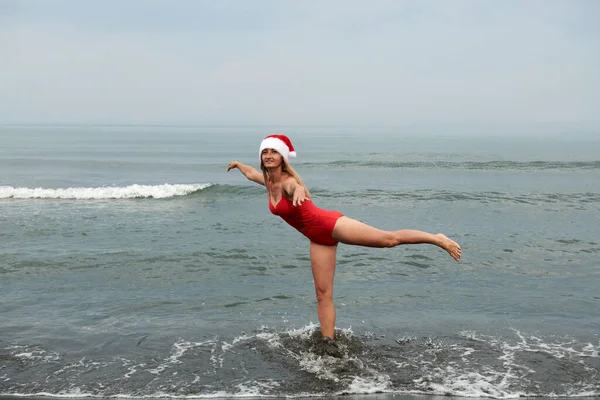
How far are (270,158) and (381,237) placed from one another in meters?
1.43

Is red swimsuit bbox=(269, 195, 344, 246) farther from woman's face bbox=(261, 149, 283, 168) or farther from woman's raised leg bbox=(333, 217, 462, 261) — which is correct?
woman's face bbox=(261, 149, 283, 168)

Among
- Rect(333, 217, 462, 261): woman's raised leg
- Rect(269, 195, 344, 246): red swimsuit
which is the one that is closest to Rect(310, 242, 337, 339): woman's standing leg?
Rect(269, 195, 344, 246): red swimsuit

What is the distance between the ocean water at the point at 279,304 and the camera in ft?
20.6

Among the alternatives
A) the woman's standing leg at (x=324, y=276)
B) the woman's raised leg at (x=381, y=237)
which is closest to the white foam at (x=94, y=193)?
the woman's standing leg at (x=324, y=276)

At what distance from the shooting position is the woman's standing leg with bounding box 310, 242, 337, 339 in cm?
671

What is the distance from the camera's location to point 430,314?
850 centimetres

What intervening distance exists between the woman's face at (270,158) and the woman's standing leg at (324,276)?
3.30 feet

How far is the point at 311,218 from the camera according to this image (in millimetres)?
6465

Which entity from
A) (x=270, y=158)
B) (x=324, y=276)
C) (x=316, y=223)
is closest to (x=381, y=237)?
(x=316, y=223)

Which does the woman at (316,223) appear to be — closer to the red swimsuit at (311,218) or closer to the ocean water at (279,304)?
the red swimsuit at (311,218)

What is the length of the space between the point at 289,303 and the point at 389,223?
8401 mm

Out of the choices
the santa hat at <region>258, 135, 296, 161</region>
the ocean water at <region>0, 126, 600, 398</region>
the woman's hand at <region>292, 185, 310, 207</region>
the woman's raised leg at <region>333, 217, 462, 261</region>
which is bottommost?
the ocean water at <region>0, 126, 600, 398</region>

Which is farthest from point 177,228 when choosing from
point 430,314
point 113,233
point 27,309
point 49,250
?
point 430,314

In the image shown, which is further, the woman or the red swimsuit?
the red swimsuit
